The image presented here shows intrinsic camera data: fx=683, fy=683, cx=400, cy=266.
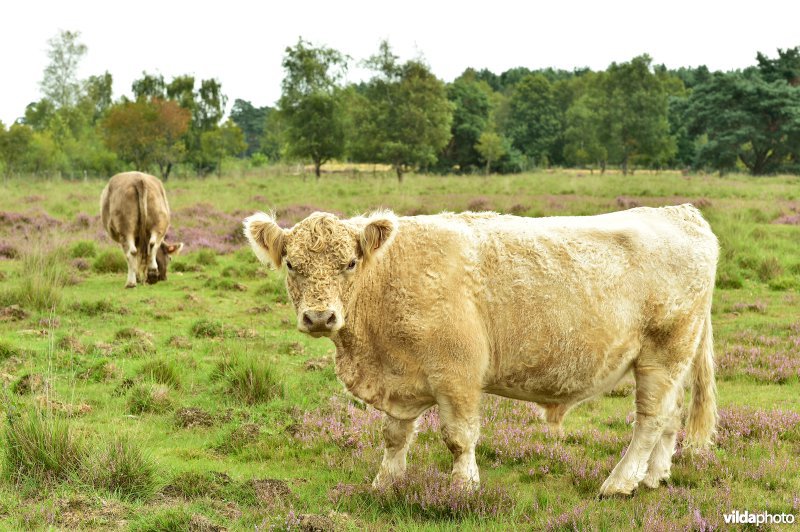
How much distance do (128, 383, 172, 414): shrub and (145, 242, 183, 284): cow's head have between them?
7.91 meters

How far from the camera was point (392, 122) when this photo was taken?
5475 centimetres

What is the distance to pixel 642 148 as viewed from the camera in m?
71.4

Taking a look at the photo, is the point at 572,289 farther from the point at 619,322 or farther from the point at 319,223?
the point at 319,223

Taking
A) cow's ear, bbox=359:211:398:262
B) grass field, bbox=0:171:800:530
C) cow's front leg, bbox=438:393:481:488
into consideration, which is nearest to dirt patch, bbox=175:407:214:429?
grass field, bbox=0:171:800:530

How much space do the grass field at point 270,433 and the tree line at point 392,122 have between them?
40956 millimetres

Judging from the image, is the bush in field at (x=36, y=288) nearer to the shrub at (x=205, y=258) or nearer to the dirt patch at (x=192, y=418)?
the shrub at (x=205, y=258)

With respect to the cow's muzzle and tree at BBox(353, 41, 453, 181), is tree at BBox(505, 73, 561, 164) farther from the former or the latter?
the cow's muzzle

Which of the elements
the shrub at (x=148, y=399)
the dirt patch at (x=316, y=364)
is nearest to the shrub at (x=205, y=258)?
the dirt patch at (x=316, y=364)

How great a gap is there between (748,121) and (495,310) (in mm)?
63428

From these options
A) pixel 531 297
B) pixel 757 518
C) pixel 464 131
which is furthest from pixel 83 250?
pixel 464 131

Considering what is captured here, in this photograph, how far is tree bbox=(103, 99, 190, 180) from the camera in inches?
2096

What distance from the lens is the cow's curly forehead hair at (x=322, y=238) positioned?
4785 mm

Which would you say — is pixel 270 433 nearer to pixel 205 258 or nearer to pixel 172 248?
pixel 172 248

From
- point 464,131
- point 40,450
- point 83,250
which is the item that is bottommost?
point 40,450
